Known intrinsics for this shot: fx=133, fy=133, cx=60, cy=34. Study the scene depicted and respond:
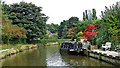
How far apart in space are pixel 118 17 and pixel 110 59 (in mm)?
4093

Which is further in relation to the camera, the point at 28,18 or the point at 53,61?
the point at 28,18

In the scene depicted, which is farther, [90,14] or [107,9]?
[90,14]

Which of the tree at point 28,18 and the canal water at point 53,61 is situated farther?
the tree at point 28,18

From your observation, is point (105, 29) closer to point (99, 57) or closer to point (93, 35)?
point (93, 35)

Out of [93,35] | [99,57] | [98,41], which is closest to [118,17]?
[99,57]

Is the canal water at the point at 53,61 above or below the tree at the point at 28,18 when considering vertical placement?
below

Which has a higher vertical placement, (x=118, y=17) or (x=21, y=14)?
(x=21, y=14)

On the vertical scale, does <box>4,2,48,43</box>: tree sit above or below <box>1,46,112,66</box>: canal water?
above

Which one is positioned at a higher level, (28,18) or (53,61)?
(28,18)

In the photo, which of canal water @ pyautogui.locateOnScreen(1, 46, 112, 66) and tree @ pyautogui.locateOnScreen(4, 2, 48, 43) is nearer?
canal water @ pyautogui.locateOnScreen(1, 46, 112, 66)

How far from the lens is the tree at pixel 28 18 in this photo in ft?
130

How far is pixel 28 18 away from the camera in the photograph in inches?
1642

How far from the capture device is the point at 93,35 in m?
22.0

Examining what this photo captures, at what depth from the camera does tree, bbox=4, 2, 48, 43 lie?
Result: 39.7m
